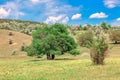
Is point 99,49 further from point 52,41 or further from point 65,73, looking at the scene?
point 52,41

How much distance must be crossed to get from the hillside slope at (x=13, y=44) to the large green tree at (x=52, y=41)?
26726 mm

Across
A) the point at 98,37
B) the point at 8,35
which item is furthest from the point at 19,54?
the point at 98,37

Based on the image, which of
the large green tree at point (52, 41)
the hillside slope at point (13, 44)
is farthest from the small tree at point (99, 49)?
the hillside slope at point (13, 44)

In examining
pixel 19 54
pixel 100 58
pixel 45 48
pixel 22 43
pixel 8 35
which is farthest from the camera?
pixel 8 35

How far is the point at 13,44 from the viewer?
351ft

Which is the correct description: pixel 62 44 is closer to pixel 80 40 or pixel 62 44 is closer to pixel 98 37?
pixel 98 37

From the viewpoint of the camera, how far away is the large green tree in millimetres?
64375

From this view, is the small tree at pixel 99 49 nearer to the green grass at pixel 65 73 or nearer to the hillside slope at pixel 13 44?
the green grass at pixel 65 73

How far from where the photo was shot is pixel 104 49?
4066 cm

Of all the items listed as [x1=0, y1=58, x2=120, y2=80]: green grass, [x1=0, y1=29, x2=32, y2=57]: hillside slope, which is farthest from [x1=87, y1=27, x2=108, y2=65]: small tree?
[x1=0, y1=29, x2=32, y2=57]: hillside slope

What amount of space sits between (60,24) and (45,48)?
577 cm

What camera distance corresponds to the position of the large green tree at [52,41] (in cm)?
6438

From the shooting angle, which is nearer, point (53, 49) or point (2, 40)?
point (53, 49)

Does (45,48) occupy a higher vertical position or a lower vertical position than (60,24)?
lower
